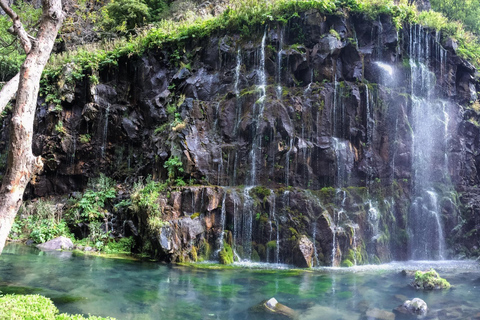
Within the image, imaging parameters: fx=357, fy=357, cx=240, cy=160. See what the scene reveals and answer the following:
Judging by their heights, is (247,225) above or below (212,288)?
above

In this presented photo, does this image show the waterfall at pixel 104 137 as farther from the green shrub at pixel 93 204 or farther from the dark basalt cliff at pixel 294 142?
the green shrub at pixel 93 204

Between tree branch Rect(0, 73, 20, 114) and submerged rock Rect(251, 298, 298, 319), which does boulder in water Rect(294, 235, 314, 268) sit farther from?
tree branch Rect(0, 73, 20, 114)

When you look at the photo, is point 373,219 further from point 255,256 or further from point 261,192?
point 255,256

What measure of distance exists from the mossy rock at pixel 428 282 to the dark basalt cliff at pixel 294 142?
3209 millimetres

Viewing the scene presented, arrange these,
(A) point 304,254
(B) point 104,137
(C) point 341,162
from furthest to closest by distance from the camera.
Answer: (B) point 104,137, (C) point 341,162, (A) point 304,254

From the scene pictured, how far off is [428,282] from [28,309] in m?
8.96

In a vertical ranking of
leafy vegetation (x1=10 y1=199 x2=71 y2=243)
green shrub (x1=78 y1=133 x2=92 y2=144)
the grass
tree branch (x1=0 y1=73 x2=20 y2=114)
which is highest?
the grass

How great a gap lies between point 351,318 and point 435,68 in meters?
14.6

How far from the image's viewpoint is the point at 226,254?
12.3 metres

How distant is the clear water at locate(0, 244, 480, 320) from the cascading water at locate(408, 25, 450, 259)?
2.65m

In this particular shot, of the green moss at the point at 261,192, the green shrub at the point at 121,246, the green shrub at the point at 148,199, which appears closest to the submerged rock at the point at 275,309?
the green moss at the point at 261,192

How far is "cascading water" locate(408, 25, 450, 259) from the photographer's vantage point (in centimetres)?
1452

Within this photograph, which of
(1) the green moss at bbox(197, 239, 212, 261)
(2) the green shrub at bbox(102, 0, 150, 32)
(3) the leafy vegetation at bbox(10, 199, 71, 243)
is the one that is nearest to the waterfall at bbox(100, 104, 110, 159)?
(3) the leafy vegetation at bbox(10, 199, 71, 243)

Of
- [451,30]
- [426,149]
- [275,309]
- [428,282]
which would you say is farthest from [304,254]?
[451,30]
